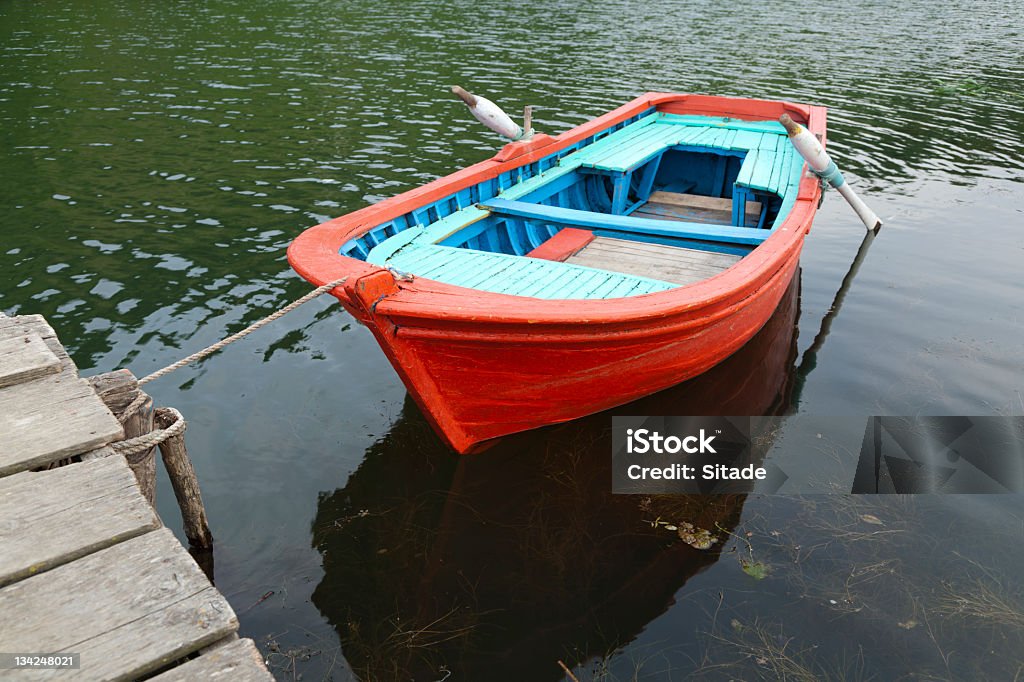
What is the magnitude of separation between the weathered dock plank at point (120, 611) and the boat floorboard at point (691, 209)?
7.93 metres

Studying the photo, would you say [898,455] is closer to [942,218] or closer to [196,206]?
[942,218]

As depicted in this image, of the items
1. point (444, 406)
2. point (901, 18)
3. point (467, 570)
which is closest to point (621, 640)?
point (467, 570)

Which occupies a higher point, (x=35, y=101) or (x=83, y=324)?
(x=35, y=101)

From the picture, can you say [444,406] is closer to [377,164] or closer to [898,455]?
[898,455]

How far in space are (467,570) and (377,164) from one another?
994 cm

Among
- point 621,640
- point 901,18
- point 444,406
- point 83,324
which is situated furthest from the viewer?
point 901,18

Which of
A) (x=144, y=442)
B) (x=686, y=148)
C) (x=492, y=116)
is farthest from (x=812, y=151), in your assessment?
(x=144, y=442)

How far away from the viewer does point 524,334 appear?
4.93 meters

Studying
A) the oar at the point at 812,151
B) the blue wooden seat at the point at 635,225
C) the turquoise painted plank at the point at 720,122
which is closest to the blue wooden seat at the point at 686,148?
the turquoise painted plank at the point at 720,122

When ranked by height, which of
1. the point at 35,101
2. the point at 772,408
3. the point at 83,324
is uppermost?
the point at 35,101

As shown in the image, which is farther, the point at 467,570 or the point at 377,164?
the point at 377,164

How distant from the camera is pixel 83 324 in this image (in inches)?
309

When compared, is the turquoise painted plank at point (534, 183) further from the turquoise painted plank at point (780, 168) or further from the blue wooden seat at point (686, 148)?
the turquoise painted plank at point (780, 168)

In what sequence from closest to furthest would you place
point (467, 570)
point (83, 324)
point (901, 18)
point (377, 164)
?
point (467, 570), point (83, 324), point (377, 164), point (901, 18)
